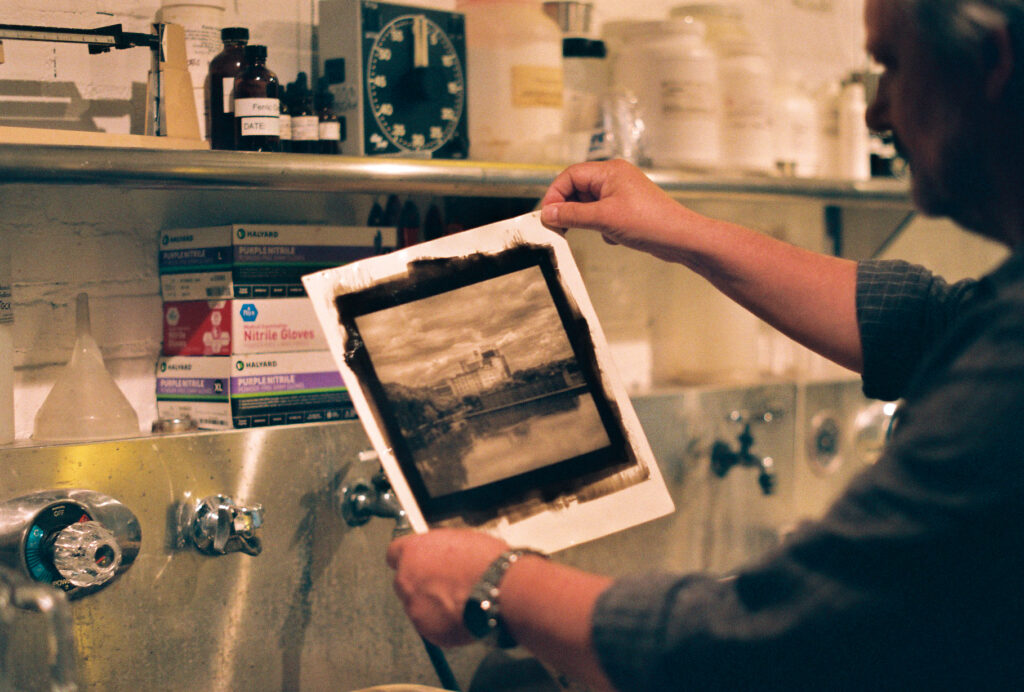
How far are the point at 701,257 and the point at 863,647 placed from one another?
540 mm

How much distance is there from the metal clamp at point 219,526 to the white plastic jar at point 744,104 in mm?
911

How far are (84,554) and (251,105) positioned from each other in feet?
1.66

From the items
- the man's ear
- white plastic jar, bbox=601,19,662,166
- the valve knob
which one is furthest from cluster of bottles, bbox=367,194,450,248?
the man's ear

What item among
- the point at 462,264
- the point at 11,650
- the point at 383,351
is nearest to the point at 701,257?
the point at 462,264

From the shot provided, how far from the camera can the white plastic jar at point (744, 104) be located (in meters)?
1.50

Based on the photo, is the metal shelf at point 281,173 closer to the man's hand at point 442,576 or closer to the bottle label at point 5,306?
the bottle label at point 5,306

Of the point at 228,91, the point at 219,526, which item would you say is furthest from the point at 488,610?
the point at 228,91

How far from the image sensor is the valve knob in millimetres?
952

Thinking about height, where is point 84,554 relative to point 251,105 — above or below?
below

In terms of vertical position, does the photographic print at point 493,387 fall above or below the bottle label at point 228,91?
below

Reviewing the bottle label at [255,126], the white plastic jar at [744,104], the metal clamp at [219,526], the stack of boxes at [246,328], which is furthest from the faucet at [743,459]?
the bottle label at [255,126]

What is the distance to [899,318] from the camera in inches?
39.8

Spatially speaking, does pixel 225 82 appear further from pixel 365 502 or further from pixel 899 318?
pixel 899 318

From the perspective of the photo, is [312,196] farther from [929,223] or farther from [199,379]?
[929,223]
